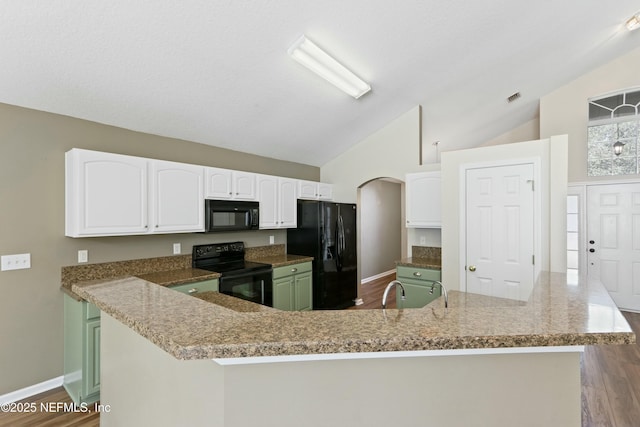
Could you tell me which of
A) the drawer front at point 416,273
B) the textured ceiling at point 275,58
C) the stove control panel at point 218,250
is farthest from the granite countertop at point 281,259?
the textured ceiling at point 275,58

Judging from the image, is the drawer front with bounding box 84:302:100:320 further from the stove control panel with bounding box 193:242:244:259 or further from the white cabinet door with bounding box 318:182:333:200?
the white cabinet door with bounding box 318:182:333:200

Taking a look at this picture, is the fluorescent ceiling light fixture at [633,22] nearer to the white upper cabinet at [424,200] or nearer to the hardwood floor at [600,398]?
the white upper cabinet at [424,200]

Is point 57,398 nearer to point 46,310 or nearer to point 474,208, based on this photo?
point 46,310

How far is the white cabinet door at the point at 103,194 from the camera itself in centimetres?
248

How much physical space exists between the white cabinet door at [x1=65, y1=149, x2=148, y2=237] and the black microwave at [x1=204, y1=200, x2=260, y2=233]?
0.67 meters

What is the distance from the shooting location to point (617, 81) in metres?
4.57

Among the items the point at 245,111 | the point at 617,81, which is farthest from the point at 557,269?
Answer: the point at 617,81

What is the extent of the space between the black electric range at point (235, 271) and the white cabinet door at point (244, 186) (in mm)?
679

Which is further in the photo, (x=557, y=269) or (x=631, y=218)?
(x=631, y=218)

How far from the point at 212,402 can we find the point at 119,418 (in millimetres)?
955

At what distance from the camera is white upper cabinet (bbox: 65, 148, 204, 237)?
2495 mm

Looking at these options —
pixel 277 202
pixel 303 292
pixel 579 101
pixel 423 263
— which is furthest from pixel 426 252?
pixel 579 101

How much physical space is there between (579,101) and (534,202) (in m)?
3.19

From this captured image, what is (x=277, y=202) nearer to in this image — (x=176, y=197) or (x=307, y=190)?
(x=307, y=190)
